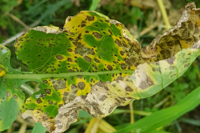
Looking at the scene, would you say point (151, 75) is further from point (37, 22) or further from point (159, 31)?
point (37, 22)

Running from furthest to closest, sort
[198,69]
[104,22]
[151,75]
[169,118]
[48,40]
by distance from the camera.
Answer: [198,69], [169,118], [48,40], [104,22], [151,75]

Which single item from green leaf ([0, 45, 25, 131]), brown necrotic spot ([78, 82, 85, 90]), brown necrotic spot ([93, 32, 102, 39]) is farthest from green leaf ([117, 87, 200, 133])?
green leaf ([0, 45, 25, 131])

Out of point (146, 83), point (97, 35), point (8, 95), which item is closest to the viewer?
point (146, 83)

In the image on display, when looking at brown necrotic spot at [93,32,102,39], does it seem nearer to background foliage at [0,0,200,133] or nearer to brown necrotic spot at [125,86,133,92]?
brown necrotic spot at [125,86,133,92]

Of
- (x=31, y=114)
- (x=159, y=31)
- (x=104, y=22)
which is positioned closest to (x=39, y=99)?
(x=31, y=114)

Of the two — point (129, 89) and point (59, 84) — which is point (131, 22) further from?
point (129, 89)

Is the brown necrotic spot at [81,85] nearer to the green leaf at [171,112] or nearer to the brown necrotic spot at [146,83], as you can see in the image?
the green leaf at [171,112]

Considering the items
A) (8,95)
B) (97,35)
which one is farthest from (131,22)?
(8,95)

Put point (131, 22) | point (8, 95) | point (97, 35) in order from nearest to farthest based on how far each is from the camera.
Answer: point (97, 35)
point (8, 95)
point (131, 22)
